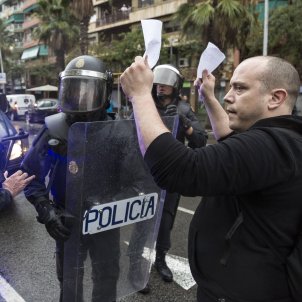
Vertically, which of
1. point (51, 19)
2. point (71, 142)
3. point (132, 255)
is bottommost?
point (132, 255)

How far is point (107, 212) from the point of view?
6.33ft

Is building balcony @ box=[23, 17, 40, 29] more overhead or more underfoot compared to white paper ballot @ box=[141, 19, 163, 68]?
more overhead

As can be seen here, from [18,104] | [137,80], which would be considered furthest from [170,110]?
[18,104]

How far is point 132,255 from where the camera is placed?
7.24 ft

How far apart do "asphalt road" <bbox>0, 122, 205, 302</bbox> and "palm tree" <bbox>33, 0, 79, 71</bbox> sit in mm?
20148

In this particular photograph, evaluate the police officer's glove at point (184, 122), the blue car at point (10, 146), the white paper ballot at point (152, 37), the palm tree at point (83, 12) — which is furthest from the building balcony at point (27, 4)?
the white paper ballot at point (152, 37)

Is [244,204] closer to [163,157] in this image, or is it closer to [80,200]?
[163,157]

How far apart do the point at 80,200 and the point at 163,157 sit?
0.73 metres

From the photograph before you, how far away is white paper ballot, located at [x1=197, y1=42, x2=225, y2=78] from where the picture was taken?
170 centimetres

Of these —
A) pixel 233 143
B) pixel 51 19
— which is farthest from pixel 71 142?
pixel 51 19

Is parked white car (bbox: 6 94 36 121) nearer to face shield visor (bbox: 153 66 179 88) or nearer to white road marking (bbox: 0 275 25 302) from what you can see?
white road marking (bbox: 0 275 25 302)

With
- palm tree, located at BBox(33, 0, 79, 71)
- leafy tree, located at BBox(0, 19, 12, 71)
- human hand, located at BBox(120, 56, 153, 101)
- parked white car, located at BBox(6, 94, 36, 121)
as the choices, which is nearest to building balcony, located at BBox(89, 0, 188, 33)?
palm tree, located at BBox(33, 0, 79, 71)

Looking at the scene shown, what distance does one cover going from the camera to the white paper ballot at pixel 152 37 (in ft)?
4.70

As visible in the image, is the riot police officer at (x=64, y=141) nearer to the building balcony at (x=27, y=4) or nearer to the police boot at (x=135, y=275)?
the police boot at (x=135, y=275)
